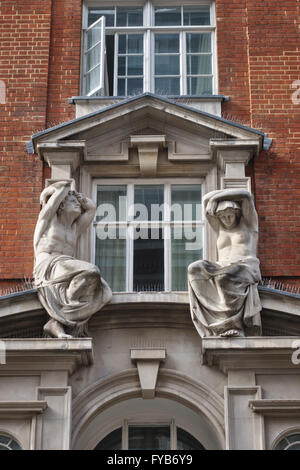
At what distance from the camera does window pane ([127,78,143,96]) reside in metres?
16.6

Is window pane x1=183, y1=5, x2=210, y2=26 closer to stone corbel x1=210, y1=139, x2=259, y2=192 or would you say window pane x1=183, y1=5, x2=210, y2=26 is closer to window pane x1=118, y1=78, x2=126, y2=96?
window pane x1=118, y1=78, x2=126, y2=96

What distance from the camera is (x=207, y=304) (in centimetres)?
1366

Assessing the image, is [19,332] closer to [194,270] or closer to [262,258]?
[194,270]

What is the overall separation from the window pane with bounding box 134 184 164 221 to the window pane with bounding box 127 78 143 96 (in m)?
1.79

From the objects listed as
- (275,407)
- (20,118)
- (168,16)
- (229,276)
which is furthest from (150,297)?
(168,16)

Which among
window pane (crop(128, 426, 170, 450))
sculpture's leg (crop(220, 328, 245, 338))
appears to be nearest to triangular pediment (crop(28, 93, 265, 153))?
sculpture's leg (crop(220, 328, 245, 338))

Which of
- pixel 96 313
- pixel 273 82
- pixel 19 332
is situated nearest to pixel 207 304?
pixel 96 313

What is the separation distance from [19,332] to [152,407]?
6.77ft

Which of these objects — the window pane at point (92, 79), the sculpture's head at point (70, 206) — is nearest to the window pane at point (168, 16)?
the window pane at point (92, 79)

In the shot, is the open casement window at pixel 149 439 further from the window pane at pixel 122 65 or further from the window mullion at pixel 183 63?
the window pane at pixel 122 65

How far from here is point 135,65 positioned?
16.9 meters

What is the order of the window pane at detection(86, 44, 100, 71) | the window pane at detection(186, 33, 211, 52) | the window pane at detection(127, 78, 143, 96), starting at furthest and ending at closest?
the window pane at detection(186, 33, 211, 52) < the window pane at detection(127, 78, 143, 96) < the window pane at detection(86, 44, 100, 71)

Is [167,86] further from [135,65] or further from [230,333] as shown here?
[230,333]
